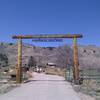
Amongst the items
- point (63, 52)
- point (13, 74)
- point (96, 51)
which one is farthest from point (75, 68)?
point (96, 51)

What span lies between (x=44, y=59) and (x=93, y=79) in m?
148

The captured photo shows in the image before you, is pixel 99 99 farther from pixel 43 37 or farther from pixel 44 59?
pixel 44 59

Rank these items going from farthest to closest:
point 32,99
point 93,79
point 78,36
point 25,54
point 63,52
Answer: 1. point 25,54
2. point 63,52
3. point 93,79
4. point 78,36
5. point 32,99

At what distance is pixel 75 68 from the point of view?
38656 mm

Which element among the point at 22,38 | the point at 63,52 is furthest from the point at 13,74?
the point at 63,52

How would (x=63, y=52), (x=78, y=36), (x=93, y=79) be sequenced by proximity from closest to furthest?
(x=78, y=36)
(x=93, y=79)
(x=63, y=52)

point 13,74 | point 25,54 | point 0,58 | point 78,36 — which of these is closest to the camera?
point 78,36

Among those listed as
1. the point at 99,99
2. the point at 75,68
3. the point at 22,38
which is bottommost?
the point at 99,99

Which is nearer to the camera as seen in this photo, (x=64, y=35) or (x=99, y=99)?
(x=99, y=99)

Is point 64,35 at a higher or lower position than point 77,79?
higher

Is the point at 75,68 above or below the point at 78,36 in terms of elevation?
below

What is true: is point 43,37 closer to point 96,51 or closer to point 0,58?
point 0,58

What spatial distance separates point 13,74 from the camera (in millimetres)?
46344

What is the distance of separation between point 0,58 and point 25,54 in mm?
78497
